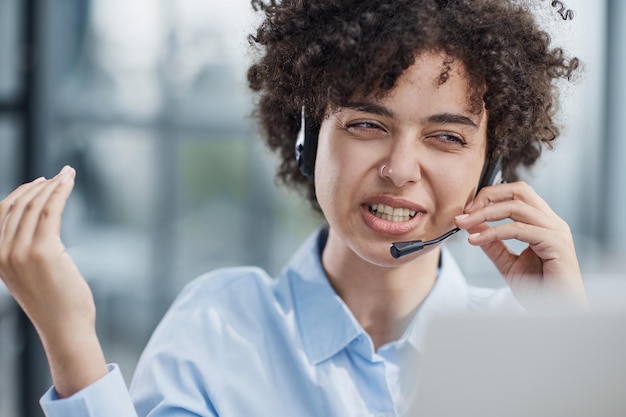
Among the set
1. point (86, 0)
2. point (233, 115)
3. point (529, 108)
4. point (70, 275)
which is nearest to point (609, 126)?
point (233, 115)

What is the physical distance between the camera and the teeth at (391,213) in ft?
3.99

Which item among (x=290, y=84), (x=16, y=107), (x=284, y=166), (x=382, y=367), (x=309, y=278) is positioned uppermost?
(x=16, y=107)

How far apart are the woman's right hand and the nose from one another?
0.49 metres

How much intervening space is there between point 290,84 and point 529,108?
438 mm

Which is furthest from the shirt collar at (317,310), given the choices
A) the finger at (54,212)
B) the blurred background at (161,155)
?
the blurred background at (161,155)

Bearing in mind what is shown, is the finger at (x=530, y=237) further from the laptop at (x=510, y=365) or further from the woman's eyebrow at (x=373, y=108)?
the laptop at (x=510, y=365)

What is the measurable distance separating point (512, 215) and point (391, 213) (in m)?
0.24

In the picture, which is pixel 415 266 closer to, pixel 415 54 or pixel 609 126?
pixel 415 54

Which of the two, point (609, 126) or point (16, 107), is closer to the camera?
point (16, 107)

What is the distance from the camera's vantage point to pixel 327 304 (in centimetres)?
139

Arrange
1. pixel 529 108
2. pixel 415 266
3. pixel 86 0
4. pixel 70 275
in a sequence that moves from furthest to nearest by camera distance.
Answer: pixel 86 0
pixel 415 266
pixel 529 108
pixel 70 275

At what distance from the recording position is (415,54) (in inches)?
46.0

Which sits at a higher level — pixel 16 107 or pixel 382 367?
pixel 16 107

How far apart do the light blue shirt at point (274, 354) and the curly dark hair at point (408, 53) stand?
0.34 metres
